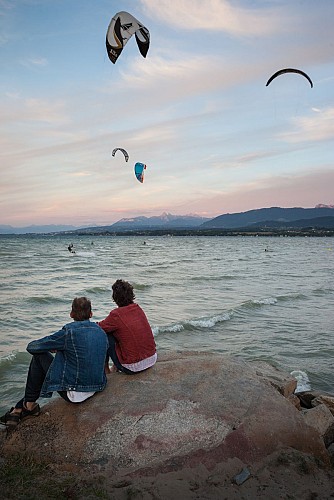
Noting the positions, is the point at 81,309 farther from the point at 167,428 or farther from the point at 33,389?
the point at 167,428

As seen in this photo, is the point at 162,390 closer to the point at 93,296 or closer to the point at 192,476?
the point at 192,476

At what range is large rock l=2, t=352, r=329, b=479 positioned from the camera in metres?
4.07

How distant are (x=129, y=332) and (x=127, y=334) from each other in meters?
0.03

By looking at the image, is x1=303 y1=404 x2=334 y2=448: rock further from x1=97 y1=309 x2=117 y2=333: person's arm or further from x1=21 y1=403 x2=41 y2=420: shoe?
x1=21 y1=403 x2=41 y2=420: shoe

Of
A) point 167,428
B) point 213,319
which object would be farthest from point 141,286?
point 167,428

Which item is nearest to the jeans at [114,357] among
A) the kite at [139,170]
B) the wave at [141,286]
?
the kite at [139,170]

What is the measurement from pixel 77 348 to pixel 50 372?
42 cm

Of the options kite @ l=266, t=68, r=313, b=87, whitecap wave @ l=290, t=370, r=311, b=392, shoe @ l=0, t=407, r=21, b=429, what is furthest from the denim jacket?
kite @ l=266, t=68, r=313, b=87

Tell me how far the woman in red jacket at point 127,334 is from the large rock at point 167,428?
7.7 inches

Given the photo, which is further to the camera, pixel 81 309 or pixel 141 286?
pixel 141 286

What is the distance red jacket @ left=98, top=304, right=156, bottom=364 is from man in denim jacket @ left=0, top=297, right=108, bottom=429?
30 centimetres

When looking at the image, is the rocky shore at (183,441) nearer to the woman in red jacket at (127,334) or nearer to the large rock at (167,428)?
the large rock at (167,428)

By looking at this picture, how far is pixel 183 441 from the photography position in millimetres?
4164

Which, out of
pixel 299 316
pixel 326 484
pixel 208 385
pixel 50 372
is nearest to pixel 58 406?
pixel 50 372
